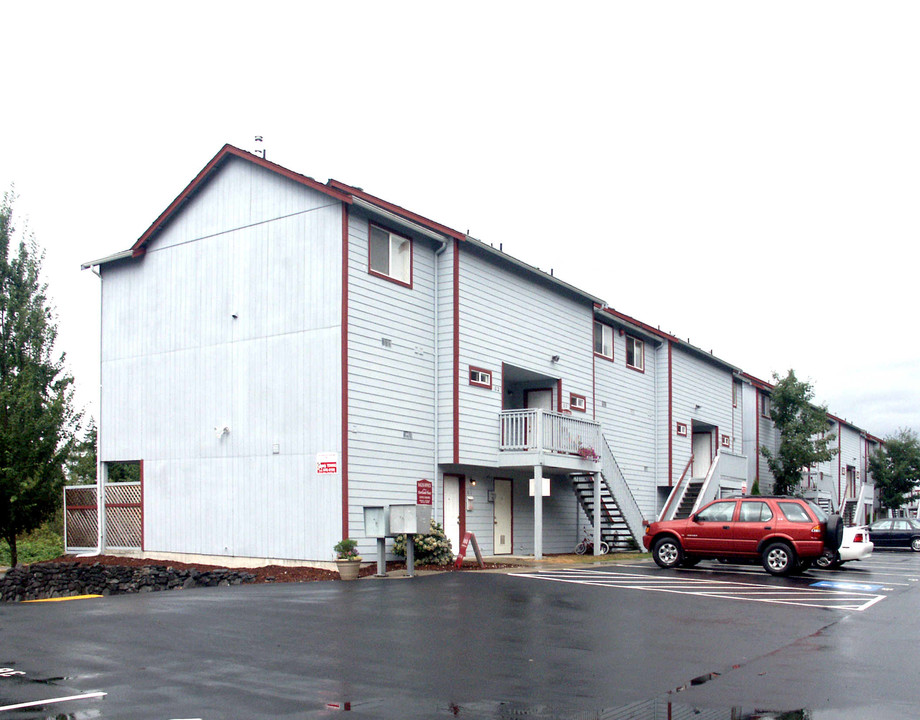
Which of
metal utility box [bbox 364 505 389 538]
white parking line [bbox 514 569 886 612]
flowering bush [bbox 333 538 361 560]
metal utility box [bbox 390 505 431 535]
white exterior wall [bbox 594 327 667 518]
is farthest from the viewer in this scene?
white exterior wall [bbox 594 327 667 518]

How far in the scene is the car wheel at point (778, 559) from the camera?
19.0 meters

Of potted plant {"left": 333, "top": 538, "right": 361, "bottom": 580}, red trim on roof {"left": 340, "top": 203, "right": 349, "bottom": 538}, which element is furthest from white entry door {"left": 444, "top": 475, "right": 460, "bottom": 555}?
potted plant {"left": 333, "top": 538, "right": 361, "bottom": 580}

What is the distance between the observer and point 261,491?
852 inches

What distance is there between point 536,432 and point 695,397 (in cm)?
1644

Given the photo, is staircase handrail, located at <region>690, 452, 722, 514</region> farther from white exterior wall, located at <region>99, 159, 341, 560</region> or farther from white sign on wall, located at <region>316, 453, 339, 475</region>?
white exterior wall, located at <region>99, 159, 341, 560</region>

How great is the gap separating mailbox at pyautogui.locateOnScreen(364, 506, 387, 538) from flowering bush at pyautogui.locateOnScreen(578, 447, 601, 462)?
9096 mm

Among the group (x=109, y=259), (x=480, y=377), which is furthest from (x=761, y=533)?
(x=109, y=259)

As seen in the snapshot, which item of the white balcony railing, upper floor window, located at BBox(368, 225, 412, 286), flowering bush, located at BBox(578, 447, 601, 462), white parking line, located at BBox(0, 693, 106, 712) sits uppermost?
upper floor window, located at BBox(368, 225, 412, 286)

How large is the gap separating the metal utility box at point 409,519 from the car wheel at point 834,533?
26.6 ft

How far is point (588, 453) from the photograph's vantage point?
2647 cm

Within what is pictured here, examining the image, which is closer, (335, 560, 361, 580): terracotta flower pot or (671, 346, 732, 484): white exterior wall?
(335, 560, 361, 580): terracotta flower pot

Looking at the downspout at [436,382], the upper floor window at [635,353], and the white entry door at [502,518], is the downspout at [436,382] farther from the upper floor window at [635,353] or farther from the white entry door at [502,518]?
the upper floor window at [635,353]

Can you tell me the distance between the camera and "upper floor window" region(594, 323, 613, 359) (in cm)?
3146

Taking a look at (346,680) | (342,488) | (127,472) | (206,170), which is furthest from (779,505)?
(127,472)
